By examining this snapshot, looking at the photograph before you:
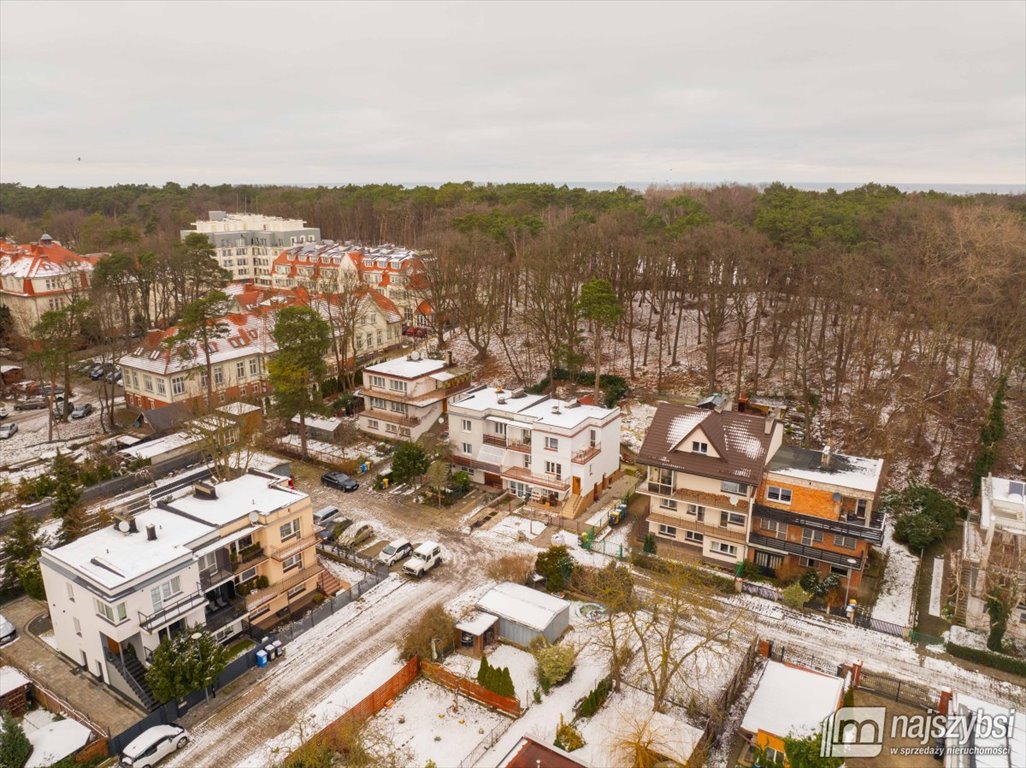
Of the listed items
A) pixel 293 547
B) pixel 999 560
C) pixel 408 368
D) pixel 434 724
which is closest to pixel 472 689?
pixel 434 724

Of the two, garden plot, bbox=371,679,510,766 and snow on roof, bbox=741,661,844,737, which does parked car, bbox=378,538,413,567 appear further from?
snow on roof, bbox=741,661,844,737

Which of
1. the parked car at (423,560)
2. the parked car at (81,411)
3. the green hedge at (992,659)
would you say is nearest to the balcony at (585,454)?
the parked car at (423,560)

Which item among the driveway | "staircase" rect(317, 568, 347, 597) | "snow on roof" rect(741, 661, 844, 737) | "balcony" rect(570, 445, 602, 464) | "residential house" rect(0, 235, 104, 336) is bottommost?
the driveway

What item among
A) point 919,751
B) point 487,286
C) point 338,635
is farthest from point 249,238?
point 919,751

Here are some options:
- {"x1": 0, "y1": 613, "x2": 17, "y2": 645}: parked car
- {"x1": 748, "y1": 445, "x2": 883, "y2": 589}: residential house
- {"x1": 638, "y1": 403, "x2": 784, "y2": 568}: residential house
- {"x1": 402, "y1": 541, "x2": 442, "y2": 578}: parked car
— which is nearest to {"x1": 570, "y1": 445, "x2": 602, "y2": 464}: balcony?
{"x1": 638, "y1": 403, "x2": 784, "y2": 568}: residential house

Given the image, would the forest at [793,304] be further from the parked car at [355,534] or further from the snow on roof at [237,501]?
the snow on roof at [237,501]

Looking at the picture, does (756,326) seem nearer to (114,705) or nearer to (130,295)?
(114,705)

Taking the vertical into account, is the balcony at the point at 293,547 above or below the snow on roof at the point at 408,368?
below
